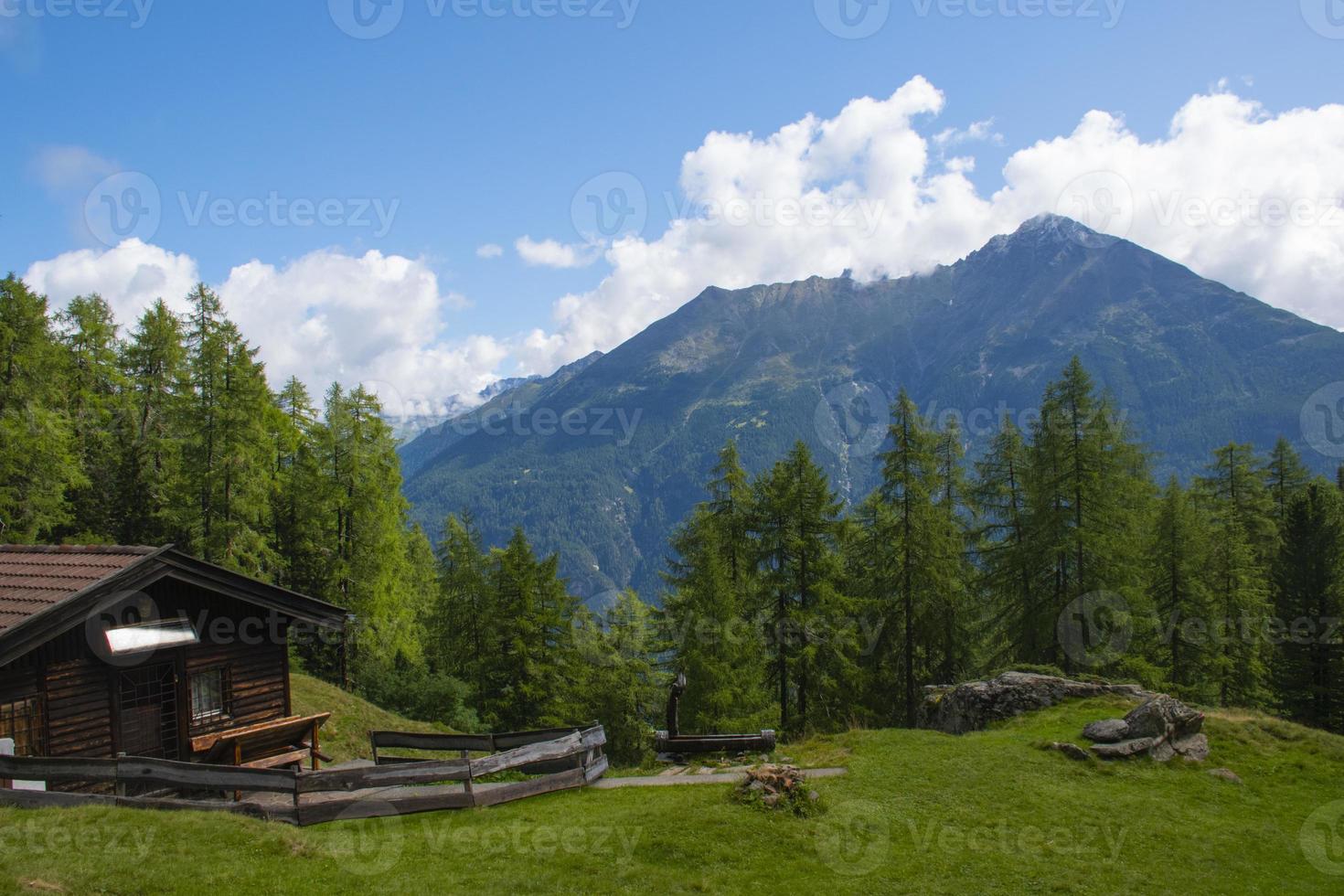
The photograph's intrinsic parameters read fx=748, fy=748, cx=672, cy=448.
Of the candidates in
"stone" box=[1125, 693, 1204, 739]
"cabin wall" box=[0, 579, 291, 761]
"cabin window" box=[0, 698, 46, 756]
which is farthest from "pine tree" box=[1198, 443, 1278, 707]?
"cabin window" box=[0, 698, 46, 756]

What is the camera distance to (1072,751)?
19.0 metres

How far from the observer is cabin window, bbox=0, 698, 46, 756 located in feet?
49.4

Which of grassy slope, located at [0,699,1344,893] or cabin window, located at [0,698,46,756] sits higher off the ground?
cabin window, located at [0,698,46,756]

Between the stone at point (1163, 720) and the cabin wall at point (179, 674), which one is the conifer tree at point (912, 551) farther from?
the cabin wall at point (179, 674)

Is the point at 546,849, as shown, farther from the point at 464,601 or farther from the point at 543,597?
the point at 464,601

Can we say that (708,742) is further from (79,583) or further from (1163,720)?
(79,583)

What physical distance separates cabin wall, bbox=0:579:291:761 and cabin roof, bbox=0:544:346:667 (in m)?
0.54

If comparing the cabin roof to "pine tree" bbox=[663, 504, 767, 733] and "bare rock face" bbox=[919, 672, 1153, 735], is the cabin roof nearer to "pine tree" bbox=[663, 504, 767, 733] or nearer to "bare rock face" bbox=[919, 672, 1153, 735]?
"pine tree" bbox=[663, 504, 767, 733]

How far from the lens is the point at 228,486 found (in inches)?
1278

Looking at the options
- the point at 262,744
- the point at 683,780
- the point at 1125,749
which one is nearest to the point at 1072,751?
the point at 1125,749

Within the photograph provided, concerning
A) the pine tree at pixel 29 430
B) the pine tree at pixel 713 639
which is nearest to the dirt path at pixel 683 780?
the pine tree at pixel 713 639

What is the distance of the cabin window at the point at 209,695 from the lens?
1841 cm

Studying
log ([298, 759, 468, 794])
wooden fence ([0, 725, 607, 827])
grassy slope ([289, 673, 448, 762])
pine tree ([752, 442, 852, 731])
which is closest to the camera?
wooden fence ([0, 725, 607, 827])

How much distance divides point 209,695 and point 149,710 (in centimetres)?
141
